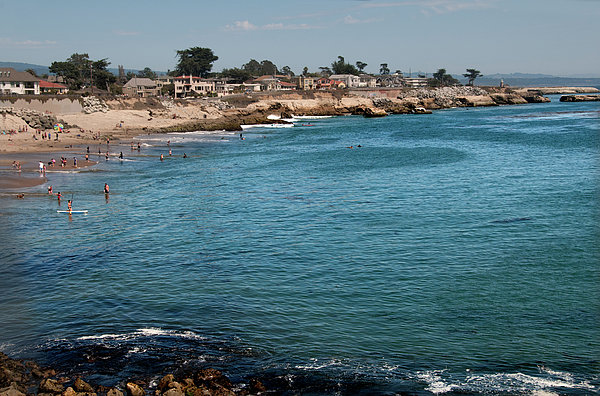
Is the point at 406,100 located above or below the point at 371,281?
above

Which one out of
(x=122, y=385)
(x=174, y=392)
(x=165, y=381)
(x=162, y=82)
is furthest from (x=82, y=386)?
(x=162, y=82)

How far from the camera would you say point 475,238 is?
3353 cm

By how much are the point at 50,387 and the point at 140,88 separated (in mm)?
154106

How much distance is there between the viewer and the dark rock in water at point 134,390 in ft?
53.9

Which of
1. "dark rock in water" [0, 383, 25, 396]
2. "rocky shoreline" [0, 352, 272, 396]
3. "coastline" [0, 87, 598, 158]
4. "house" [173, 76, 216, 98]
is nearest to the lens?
"dark rock in water" [0, 383, 25, 396]

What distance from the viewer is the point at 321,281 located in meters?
27.2

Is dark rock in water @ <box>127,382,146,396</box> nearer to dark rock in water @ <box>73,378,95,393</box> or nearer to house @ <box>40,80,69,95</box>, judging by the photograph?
dark rock in water @ <box>73,378,95,393</box>

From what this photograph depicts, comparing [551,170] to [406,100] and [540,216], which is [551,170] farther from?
[406,100]

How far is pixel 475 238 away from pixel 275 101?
135 metres

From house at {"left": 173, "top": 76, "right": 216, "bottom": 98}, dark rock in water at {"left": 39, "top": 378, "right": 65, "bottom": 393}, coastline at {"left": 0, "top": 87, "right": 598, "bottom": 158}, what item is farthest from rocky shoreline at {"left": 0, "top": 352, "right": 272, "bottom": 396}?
house at {"left": 173, "top": 76, "right": 216, "bottom": 98}

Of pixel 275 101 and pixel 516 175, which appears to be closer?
pixel 516 175

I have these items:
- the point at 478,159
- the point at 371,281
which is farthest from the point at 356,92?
the point at 371,281

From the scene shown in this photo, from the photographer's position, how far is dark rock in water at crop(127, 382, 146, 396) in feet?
53.9

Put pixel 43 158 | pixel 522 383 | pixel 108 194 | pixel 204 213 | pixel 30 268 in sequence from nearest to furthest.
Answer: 1. pixel 522 383
2. pixel 30 268
3. pixel 204 213
4. pixel 108 194
5. pixel 43 158
